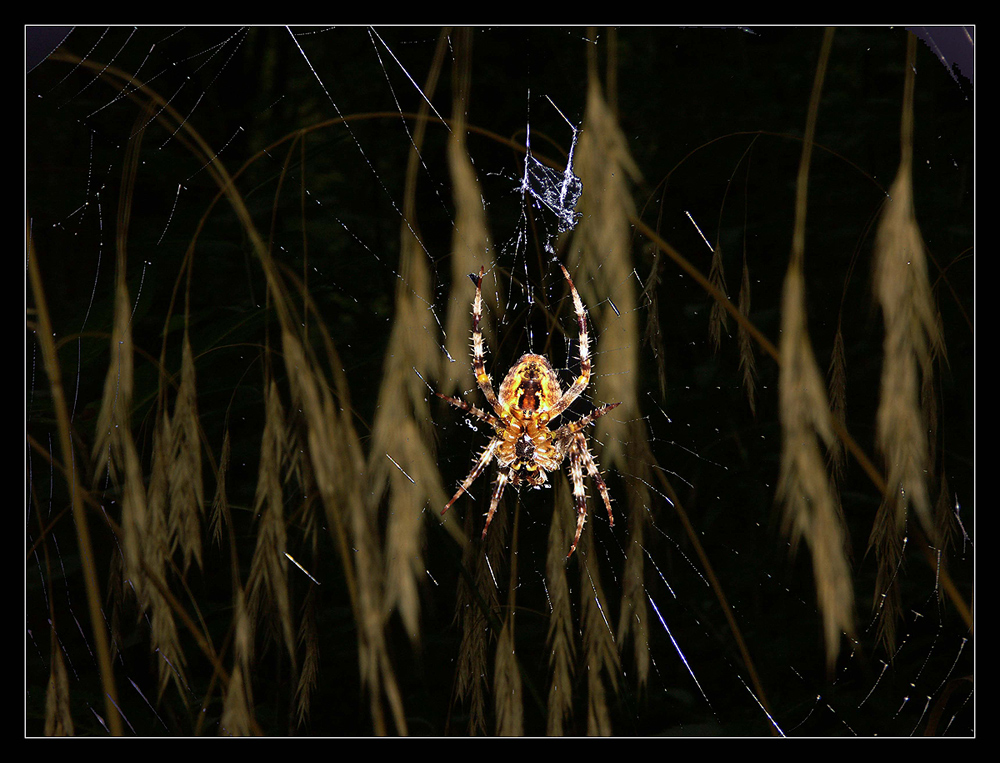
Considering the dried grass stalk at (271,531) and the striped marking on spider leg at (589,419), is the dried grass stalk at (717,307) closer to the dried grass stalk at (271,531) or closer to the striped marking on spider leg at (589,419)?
the striped marking on spider leg at (589,419)

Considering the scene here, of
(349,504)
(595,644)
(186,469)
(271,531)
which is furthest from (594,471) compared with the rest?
(186,469)

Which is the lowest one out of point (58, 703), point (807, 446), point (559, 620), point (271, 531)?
point (58, 703)

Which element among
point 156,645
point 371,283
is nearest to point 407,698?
point 156,645

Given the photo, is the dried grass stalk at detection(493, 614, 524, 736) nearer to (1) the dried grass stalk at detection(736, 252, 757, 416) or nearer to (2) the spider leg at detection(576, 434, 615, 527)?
(2) the spider leg at detection(576, 434, 615, 527)

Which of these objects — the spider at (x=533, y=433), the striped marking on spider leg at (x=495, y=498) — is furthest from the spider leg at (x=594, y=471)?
the striped marking on spider leg at (x=495, y=498)

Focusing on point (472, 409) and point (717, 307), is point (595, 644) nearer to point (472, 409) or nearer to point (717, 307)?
point (472, 409)
